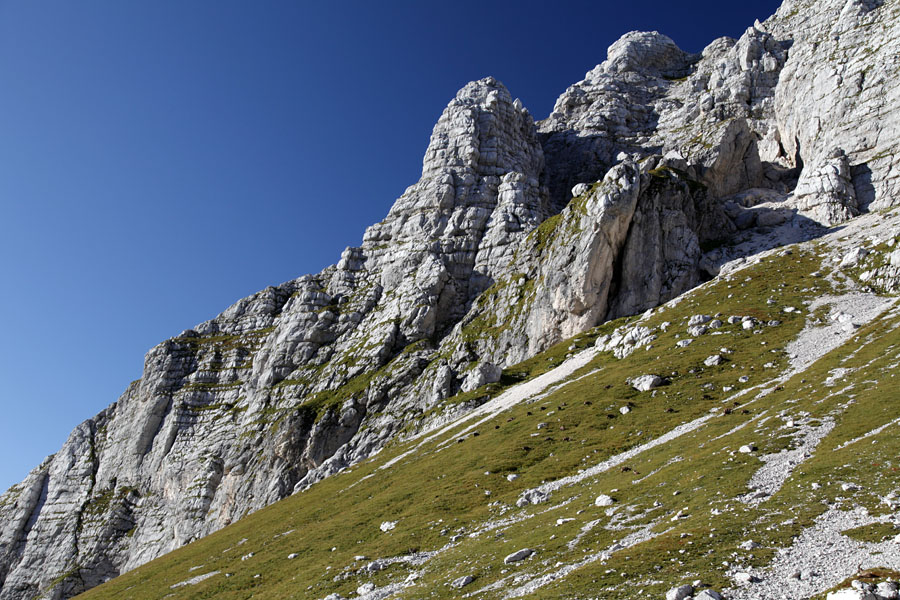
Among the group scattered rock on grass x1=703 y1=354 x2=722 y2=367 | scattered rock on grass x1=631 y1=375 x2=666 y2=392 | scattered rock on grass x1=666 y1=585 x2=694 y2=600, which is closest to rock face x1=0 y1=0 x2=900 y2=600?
scattered rock on grass x1=703 y1=354 x2=722 y2=367

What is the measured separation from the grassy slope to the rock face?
62.8 ft

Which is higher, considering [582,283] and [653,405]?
[582,283]

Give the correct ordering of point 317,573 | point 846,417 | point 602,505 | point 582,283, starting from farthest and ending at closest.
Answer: point 582,283
point 317,573
point 846,417
point 602,505

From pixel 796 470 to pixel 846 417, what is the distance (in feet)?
29.9

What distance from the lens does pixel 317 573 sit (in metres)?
35.8

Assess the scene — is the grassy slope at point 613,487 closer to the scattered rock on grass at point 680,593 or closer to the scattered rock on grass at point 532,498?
the scattered rock on grass at point 680,593

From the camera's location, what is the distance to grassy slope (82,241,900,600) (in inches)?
848

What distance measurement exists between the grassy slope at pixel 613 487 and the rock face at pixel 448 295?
1915 centimetres

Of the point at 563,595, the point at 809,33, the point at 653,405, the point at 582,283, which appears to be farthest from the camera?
the point at 809,33

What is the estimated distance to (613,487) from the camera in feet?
110

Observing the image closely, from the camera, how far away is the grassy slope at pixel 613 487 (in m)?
21.5

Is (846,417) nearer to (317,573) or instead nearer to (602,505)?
(602,505)

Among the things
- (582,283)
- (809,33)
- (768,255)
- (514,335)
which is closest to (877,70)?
(809,33)

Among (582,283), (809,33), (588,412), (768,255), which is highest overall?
(809,33)
